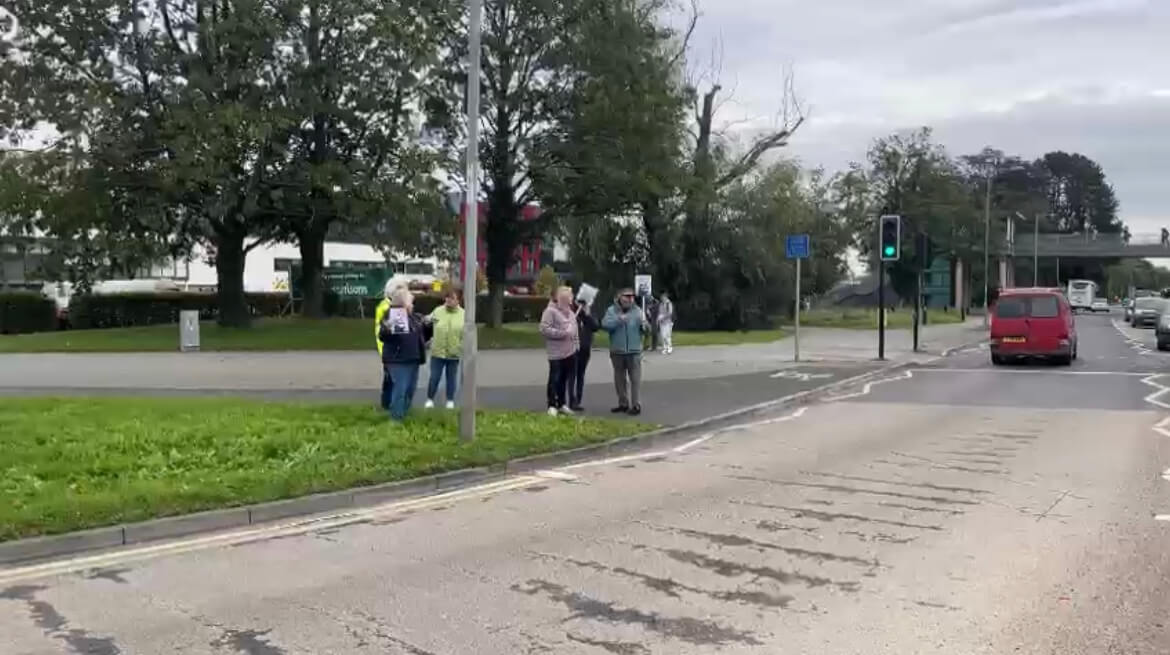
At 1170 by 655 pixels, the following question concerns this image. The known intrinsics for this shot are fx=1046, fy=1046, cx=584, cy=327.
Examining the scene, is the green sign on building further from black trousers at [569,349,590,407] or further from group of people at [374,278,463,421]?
group of people at [374,278,463,421]

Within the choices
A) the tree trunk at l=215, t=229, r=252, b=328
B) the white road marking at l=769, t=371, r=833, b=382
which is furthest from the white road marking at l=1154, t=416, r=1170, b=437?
the tree trunk at l=215, t=229, r=252, b=328

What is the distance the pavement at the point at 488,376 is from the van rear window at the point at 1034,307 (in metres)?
3.04

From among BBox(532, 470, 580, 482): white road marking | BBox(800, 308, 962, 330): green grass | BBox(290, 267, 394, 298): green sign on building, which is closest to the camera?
BBox(532, 470, 580, 482): white road marking

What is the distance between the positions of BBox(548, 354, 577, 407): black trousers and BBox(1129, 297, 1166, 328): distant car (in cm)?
4950

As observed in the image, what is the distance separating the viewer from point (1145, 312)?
180 ft

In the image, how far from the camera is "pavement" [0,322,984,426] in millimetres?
15968

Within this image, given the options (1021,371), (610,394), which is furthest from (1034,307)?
(610,394)

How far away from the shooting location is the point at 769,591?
19.6 feet

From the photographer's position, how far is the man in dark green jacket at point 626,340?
13961 mm

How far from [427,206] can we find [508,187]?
187 inches

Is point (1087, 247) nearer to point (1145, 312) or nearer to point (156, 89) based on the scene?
point (1145, 312)

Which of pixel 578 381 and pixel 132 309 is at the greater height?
pixel 132 309

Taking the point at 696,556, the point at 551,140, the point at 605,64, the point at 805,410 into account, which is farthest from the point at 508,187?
the point at 696,556

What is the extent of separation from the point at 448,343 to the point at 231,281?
66.7 ft
